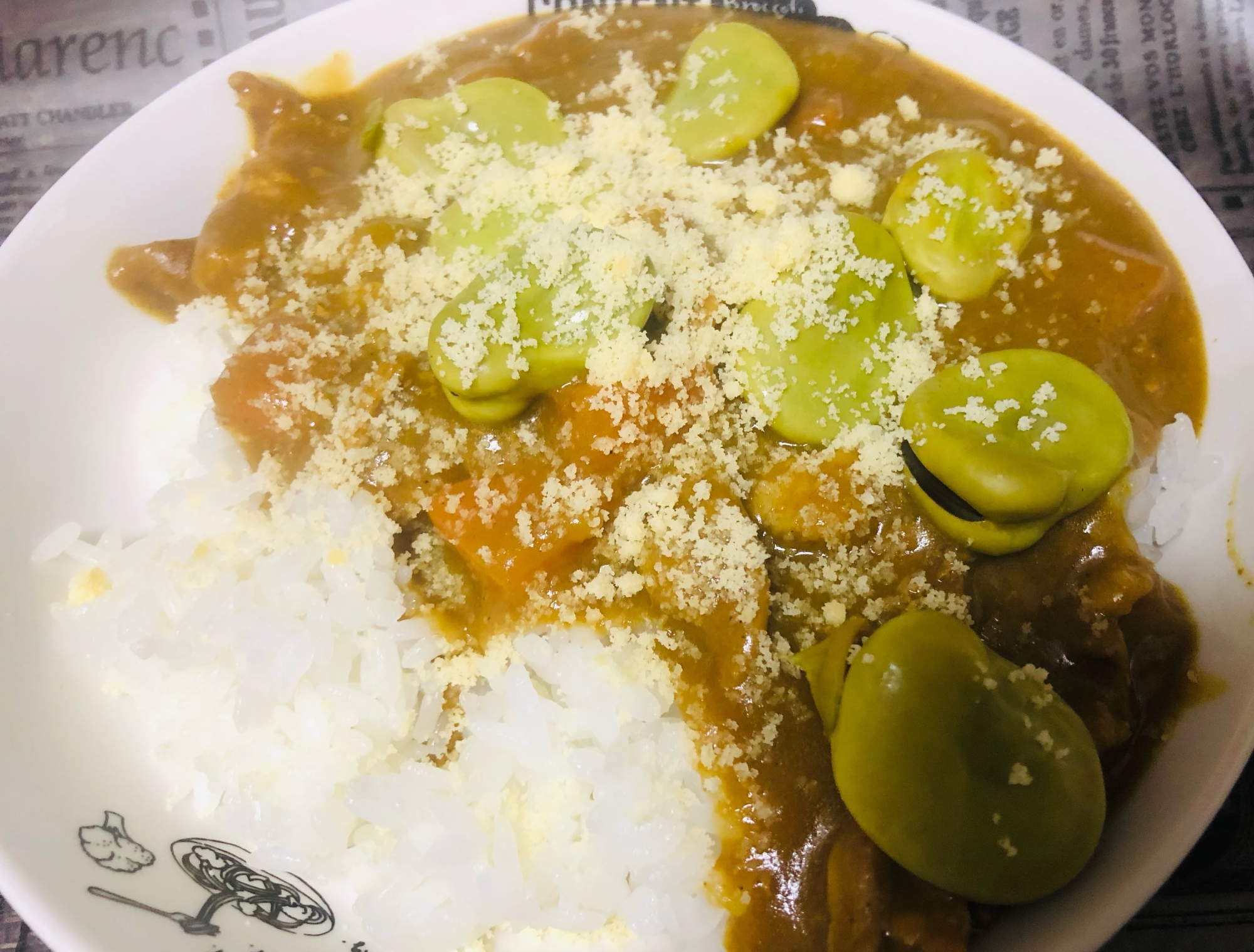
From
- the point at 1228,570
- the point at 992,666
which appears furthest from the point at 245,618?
the point at 1228,570

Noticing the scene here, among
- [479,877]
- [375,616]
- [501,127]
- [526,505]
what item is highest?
[501,127]

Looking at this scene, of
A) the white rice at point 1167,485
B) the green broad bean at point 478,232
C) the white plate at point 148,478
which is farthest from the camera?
the green broad bean at point 478,232

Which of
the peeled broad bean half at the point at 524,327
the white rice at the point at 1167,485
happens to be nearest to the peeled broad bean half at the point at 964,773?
the white rice at the point at 1167,485

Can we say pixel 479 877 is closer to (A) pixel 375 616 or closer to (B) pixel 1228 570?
(A) pixel 375 616

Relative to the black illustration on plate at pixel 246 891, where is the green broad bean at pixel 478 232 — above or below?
above

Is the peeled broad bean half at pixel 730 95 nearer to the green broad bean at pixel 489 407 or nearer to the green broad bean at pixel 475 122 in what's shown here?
the green broad bean at pixel 475 122

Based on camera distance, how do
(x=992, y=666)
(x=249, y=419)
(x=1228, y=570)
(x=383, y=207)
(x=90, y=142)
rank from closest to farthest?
(x=992, y=666) < (x=1228, y=570) < (x=249, y=419) < (x=383, y=207) < (x=90, y=142)

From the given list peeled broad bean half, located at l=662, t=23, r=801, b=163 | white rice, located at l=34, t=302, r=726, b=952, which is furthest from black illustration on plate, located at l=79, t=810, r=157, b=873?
peeled broad bean half, located at l=662, t=23, r=801, b=163
